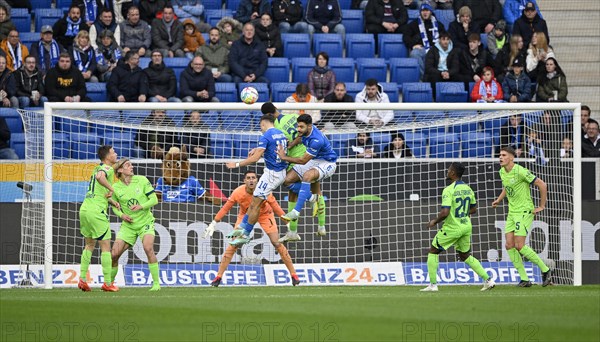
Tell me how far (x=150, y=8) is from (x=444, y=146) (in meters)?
6.85

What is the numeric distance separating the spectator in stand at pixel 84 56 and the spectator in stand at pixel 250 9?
10.5 ft

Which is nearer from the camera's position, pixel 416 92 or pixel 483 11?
pixel 416 92

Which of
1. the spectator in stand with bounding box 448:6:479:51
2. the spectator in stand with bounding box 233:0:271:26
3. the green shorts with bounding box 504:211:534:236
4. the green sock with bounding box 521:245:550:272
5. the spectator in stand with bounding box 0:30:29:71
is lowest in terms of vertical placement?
the green sock with bounding box 521:245:550:272

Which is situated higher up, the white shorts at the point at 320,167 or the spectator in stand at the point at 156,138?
the spectator in stand at the point at 156,138

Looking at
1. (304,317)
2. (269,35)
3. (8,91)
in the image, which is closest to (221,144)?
(269,35)

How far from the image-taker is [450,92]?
76.7 feet

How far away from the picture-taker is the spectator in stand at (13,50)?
22.7 metres

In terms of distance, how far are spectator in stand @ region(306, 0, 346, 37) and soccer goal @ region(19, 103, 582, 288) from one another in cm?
408

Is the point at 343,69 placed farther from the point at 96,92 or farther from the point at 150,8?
the point at 96,92

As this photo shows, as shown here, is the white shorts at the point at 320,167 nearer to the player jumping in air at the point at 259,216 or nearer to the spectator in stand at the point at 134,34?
the player jumping in air at the point at 259,216

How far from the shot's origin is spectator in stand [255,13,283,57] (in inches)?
930

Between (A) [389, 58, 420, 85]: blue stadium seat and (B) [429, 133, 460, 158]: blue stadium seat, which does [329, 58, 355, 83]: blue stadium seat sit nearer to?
(A) [389, 58, 420, 85]: blue stadium seat

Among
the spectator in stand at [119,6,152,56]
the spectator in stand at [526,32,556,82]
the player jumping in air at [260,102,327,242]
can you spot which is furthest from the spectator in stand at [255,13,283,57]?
the player jumping in air at [260,102,327,242]

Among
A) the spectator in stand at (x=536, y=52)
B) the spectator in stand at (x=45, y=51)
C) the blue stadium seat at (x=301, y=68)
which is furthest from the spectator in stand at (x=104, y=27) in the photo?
the spectator in stand at (x=536, y=52)
